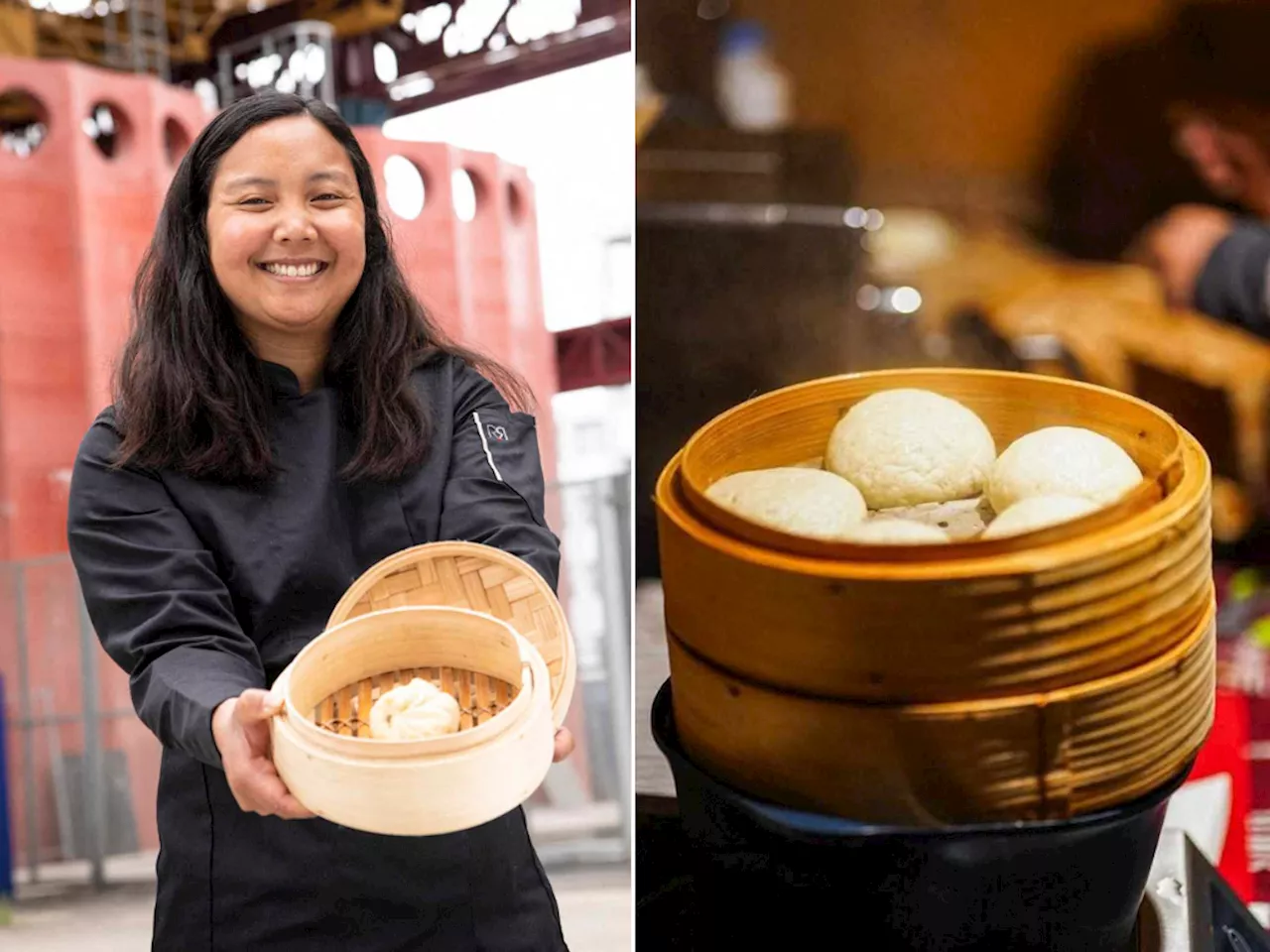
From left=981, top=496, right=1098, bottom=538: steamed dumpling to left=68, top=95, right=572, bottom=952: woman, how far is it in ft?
1.97

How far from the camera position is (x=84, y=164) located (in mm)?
2029

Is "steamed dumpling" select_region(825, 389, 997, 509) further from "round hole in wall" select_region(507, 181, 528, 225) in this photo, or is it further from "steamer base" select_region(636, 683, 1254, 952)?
"round hole in wall" select_region(507, 181, 528, 225)

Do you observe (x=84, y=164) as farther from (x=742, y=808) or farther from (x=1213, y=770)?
(x=1213, y=770)

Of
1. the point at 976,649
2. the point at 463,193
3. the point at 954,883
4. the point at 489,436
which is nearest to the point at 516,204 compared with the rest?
the point at 463,193

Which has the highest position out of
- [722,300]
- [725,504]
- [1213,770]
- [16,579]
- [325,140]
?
[325,140]

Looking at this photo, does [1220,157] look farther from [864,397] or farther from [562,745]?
[562,745]

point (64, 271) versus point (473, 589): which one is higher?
point (64, 271)

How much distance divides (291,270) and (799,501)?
72cm

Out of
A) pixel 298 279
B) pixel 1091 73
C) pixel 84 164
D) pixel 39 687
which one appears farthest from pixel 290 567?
pixel 1091 73

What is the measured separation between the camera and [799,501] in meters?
1.62

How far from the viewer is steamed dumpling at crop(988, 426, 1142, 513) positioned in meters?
1.58

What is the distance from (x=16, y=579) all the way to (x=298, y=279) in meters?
0.73

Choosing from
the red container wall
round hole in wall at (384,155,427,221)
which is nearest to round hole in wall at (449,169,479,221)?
round hole in wall at (384,155,427,221)

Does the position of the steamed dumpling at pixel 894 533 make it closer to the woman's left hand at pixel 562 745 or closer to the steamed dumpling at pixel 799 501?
the steamed dumpling at pixel 799 501
